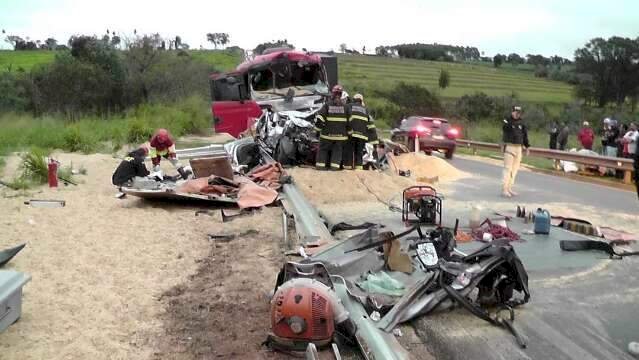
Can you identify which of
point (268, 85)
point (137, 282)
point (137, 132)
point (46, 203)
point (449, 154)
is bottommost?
point (449, 154)

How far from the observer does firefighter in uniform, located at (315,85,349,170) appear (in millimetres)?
13922

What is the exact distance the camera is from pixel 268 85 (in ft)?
62.1

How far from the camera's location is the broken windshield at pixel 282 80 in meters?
18.7

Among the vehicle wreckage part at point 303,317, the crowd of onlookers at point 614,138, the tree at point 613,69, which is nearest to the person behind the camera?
the vehicle wreckage part at point 303,317

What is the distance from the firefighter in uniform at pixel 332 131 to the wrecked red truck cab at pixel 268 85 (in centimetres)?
411

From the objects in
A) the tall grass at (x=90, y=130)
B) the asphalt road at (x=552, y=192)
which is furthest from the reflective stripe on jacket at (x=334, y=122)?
the tall grass at (x=90, y=130)

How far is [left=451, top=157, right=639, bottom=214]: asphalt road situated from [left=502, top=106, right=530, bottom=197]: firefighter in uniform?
33cm

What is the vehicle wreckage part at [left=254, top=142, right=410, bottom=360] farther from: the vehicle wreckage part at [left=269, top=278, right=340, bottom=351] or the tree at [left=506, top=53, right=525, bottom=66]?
the tree at [left=506, top=53, right=525, bottom=66]

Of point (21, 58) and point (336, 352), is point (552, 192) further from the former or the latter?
point (21, 58)

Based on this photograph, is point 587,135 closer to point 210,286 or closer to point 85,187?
point 85,187

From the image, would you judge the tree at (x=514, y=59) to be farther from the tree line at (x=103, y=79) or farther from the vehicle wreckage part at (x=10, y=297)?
the vehicle wreckage part at (x=10, y=297)

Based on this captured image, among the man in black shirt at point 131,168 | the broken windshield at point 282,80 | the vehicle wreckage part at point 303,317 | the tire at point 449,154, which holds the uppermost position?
the broken windshield at point 282,80

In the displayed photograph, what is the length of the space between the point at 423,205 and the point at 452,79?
214 feet

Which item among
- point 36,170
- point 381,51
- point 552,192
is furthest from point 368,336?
point 381,51
